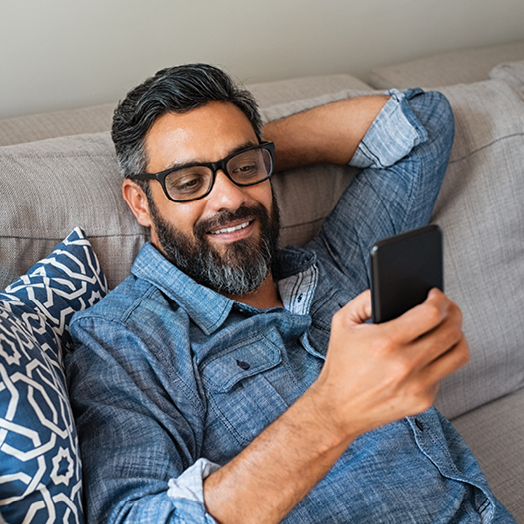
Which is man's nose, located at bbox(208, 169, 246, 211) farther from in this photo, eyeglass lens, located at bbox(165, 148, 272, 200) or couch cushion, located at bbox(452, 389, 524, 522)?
couch cushion, located at bbox(452, 389, 524, 522)

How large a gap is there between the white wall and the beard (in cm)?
64

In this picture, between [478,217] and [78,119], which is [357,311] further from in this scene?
[78,119]

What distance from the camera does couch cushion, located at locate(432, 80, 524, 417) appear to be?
1572 mm

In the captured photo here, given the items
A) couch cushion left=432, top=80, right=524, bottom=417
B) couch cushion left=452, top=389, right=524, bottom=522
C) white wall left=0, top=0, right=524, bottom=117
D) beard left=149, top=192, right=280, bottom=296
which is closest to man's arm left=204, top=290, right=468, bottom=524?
beard left=149, top=192, right=280, bottom=296

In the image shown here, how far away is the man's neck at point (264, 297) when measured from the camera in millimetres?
1332

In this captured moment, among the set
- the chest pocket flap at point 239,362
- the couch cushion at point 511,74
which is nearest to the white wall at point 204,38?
the couch cushion at point 511,74

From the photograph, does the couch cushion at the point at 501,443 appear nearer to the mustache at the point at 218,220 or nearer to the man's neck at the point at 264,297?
→ the man's neck at the point at 264,297

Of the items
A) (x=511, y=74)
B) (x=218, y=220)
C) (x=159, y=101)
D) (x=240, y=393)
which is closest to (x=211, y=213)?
(x=218, y=220)

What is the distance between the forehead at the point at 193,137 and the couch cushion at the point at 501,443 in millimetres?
964

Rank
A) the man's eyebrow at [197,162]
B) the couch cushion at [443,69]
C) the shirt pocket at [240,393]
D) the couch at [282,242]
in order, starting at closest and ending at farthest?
the couch at [282,242]
the shirt pocket at [240,393]
the man's eyebrow at [197,162]
the couch cushion at [443,69]

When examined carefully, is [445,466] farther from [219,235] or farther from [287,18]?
[287,18]

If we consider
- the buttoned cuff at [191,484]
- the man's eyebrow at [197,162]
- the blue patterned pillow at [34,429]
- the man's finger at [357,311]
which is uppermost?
the man's eyebrow at [197,162]

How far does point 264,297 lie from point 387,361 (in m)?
0.67

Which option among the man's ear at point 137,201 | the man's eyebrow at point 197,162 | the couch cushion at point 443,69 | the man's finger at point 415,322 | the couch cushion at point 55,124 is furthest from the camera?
the couch cushion at point 443,69
